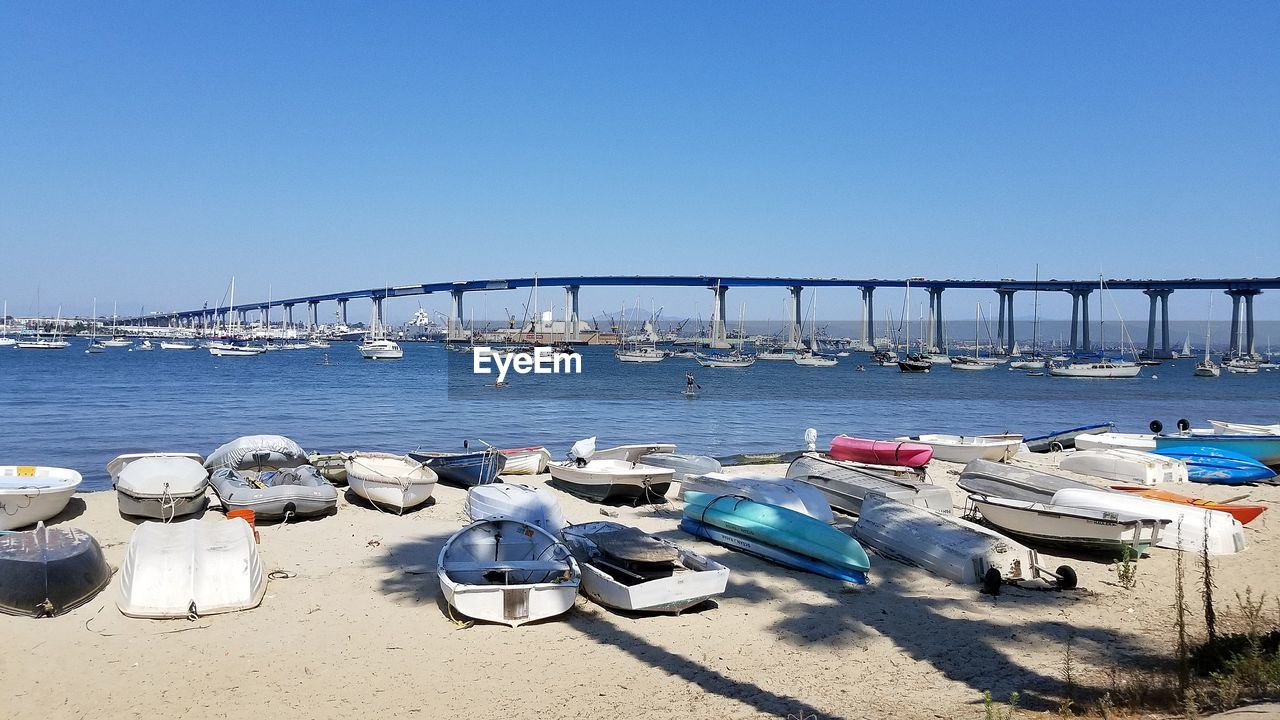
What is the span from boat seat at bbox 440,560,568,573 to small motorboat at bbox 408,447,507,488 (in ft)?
23.1

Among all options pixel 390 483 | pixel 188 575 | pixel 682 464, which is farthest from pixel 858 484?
pixel 188 575

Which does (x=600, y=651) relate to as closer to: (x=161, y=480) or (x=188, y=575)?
(x=188, y=575)

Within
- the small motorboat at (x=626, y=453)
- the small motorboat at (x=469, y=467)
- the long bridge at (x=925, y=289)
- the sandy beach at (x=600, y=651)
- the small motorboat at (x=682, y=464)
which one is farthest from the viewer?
the long bridge at (x=925, y=289)

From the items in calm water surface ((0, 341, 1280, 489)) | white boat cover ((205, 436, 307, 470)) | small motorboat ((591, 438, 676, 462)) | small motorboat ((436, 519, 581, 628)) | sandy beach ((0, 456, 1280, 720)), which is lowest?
calm water surface ((0, 341, 1280, 489))

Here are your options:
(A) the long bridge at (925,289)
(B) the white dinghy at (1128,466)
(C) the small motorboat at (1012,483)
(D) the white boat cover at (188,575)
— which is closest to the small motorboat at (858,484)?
(C) the small motorboat at (1012,483)

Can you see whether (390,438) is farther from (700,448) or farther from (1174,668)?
(1174,668)

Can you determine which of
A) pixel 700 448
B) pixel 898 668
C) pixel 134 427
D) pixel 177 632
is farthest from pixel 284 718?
pixel 134 427

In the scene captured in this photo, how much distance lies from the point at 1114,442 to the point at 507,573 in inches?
783

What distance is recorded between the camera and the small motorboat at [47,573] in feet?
28.6

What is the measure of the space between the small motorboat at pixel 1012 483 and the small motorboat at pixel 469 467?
925 centimetres

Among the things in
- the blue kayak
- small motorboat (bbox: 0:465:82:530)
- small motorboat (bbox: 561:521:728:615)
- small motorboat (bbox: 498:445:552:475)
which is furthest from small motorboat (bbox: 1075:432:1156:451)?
small motorboat (bbox: 0:465:82:530)

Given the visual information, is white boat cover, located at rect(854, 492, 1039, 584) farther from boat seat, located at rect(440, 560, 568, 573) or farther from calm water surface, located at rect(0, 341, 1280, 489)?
calm water surface, located at rect(0, 341, 1280, 489)

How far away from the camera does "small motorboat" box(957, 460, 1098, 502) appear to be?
45.1 ft

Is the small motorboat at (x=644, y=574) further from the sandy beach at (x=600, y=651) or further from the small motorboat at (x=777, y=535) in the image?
the small motorboat at (x=777, y=535)
